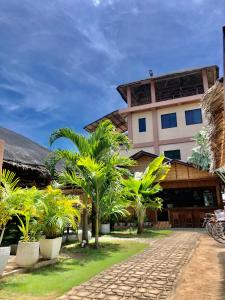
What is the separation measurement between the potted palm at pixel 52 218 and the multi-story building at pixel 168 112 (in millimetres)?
19755

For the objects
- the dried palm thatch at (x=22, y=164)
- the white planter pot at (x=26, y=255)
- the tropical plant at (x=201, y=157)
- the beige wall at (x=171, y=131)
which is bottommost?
the white planter pot at (x=26, y=255)

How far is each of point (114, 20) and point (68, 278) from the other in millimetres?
9280

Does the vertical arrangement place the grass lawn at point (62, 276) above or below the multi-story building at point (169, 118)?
below

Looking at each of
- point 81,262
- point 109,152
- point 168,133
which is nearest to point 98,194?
point 109,152


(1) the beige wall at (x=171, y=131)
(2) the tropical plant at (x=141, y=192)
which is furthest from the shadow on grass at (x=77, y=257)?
(1) the beige wall at (x=171, y=131)

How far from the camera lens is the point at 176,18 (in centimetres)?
987

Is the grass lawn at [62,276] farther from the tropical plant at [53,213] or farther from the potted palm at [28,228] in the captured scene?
the tropical plant at [53,213]

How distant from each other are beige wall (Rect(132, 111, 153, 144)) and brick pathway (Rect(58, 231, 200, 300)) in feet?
65.6

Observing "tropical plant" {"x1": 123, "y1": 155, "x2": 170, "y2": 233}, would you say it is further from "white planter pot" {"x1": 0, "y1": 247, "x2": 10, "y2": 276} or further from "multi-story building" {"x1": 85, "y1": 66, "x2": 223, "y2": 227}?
"white planter pot" {"x1": 0, "y1": 247, "x2": 10, "y2": 276}

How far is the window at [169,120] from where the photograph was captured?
2686cm

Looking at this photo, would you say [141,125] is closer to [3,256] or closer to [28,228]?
[28,228]

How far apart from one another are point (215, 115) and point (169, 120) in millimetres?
22439

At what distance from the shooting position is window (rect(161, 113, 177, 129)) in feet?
88.1

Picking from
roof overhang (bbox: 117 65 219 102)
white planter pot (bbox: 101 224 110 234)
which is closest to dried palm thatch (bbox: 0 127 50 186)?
white planter pot (bbox: 101 224 110 234)
